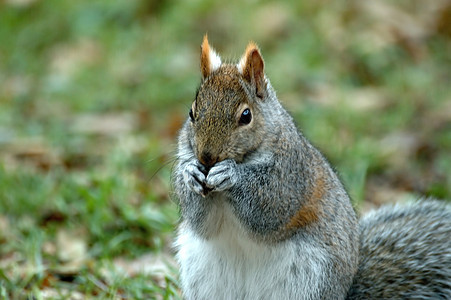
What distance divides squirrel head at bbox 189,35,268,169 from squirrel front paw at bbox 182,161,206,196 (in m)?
0.03

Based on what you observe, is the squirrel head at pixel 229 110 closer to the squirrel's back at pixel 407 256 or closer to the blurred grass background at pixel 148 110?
the squirrel's back at pixel 407 256

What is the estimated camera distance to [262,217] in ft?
9.58

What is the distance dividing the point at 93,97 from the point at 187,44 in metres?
1.21

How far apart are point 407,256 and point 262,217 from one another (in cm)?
65

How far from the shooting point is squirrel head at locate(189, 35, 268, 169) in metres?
2.78

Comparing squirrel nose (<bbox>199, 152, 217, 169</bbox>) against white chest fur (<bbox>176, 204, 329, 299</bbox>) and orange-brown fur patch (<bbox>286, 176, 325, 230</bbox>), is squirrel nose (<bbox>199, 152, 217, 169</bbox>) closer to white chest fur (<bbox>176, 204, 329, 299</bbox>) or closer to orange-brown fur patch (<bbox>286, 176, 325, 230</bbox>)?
white chest fur (<bbox>176, 204, 329, 299</bbox>)

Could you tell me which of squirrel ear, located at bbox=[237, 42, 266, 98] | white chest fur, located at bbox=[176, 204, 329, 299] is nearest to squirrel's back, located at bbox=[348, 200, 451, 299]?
white chest fur, located at bbox=[176, 204, 329, 299]

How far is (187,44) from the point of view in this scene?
24.2ft

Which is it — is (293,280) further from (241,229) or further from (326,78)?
(326,78)

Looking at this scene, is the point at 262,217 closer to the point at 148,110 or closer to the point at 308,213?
the point at 308,213

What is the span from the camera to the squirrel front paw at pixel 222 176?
276 cm

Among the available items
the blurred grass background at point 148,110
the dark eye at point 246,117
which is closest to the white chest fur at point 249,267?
the dark eye at point 246,117

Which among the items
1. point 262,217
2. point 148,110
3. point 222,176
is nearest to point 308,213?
point 262,217

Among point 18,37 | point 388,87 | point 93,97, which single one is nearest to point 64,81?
point 93,97
